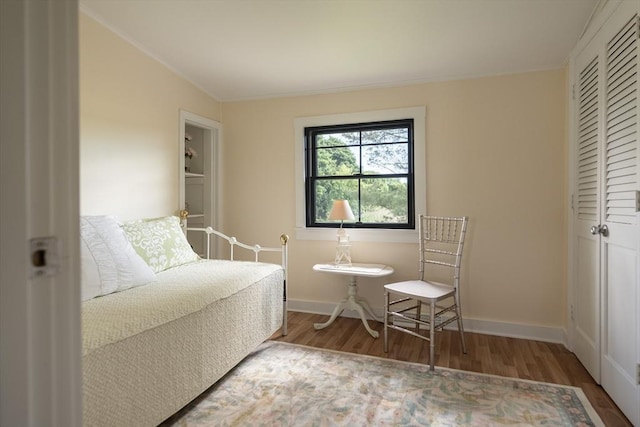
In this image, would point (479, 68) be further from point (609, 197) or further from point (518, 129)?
point (609, 197)

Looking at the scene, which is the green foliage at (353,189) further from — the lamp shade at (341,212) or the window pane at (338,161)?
the lamp shade at (341,212)

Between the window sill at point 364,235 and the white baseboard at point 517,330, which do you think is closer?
the white baseboard at point 517,330

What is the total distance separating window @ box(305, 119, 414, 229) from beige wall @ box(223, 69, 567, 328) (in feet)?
0.63

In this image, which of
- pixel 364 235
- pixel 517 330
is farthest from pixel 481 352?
pixel 364 235

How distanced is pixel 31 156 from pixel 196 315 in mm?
1435

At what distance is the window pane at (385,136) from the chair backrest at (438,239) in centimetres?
76

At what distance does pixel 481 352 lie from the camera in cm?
251

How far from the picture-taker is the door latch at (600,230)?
195cm

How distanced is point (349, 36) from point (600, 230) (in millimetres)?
1984

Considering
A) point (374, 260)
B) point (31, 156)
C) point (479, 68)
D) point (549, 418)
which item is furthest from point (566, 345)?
point (31, 156)

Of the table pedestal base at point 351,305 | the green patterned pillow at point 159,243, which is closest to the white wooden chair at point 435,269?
the table pedestal base at point 351,305

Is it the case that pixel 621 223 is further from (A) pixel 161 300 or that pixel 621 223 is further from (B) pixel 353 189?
(A) pixel 161 300

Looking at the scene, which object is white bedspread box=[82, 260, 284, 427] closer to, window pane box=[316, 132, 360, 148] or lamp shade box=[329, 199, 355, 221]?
lamp shade box=[329, 199, 355, 221]

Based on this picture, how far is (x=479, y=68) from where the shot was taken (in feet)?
9.12
